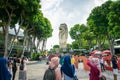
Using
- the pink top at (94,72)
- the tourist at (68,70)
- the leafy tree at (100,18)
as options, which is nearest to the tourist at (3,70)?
the tourist at (68,70)

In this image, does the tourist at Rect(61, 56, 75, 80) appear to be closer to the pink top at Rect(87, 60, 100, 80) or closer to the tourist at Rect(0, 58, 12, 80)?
the pink top at Rect(87, 60, 100, 80)

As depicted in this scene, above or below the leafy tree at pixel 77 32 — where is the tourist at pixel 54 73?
below

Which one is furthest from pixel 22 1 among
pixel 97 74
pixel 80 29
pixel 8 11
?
pixel 80 29

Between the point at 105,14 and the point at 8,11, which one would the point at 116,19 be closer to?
the point at 105,14

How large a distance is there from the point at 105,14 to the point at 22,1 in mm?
25083

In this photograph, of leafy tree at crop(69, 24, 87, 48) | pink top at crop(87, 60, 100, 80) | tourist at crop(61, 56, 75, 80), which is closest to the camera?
tourist at crop(61, 56, 75, 80)

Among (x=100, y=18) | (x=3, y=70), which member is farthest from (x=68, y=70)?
(x=100, y=18)

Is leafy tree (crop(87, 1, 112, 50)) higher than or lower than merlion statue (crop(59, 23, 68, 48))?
higher

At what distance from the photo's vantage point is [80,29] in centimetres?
10244

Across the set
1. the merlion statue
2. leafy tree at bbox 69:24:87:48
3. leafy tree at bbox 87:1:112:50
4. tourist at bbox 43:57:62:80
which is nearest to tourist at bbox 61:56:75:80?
tourist at bbox 43:57:62:80

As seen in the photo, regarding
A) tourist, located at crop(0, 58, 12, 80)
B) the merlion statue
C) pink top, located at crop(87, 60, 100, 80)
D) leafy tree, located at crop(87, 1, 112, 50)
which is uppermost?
leafy tree, located at crop(87, 1, 112, 50)

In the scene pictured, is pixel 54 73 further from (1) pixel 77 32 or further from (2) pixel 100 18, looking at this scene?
(1) pixel 77 32

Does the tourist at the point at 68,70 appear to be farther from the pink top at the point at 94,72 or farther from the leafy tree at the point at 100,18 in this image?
the leafy tree at the point at 100,18

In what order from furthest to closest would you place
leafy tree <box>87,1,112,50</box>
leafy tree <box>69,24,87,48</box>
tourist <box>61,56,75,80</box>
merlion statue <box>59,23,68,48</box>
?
leafy tree <box>69,24,87,48</box>
leafy tree <box>87,1,112,50</box>
merlion statue <box>59,23,68,48</box>
tourist <box>61,56,75,80</box>
